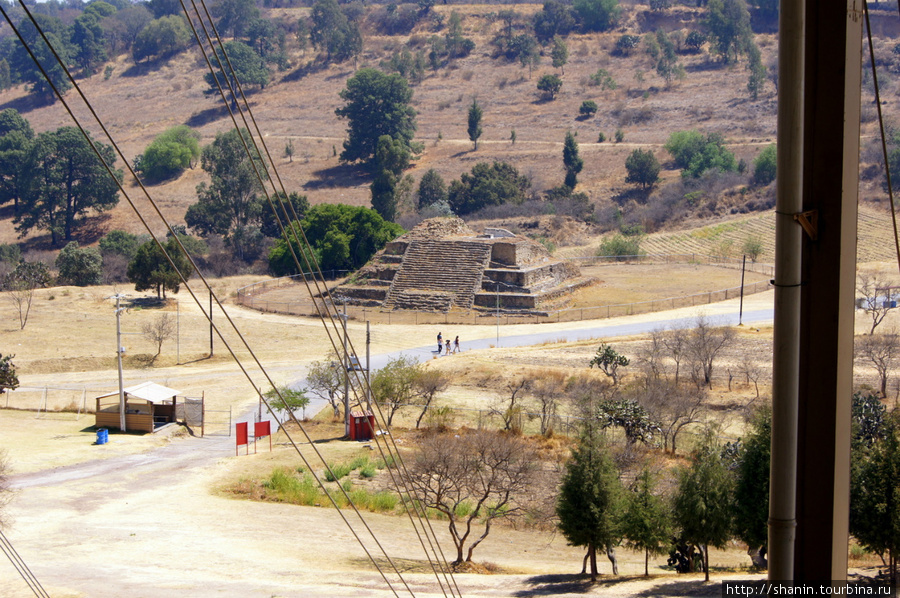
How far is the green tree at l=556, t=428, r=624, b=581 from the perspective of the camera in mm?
19062

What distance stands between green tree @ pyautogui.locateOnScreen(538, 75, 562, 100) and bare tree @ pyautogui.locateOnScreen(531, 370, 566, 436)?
92841 mm

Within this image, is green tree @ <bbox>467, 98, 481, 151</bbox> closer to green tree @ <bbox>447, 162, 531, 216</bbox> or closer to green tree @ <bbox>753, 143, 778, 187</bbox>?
green tree @ <bbox>447, 162, 531, 216</bbox>

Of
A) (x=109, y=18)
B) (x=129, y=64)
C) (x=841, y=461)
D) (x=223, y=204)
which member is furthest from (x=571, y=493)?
(x=109, y=18)

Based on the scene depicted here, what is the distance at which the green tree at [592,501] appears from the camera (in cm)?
1906

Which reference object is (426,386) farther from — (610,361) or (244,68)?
(244,68)

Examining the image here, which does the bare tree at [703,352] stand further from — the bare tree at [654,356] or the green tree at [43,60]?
the green tree at [43,60]

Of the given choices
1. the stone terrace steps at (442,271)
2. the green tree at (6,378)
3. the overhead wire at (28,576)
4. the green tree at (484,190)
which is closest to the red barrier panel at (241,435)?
the overhead wire at (28,576)

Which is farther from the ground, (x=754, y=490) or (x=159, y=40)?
(x=159, y=40)

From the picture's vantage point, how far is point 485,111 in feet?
409

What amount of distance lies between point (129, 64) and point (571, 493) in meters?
156

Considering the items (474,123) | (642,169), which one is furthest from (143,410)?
(474,123)

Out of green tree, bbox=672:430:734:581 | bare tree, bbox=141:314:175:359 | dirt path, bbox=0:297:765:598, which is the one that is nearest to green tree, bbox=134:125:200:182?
bare tree, bbox=141:314:175:359

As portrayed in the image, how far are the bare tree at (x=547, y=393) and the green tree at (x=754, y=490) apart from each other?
12918 millimetres

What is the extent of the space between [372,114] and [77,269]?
1896 inches
